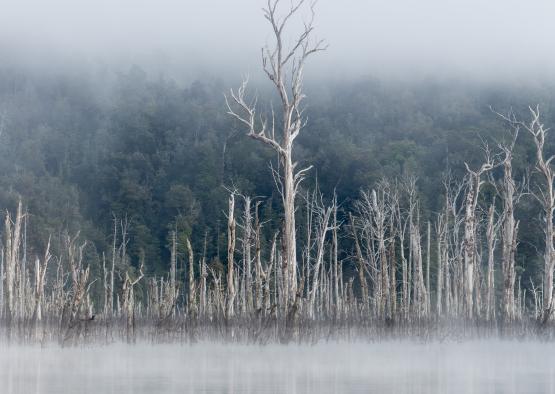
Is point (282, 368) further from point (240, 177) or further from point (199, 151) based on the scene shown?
point (199, 151)

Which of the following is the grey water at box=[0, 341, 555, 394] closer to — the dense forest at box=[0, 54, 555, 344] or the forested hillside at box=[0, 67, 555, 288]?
the dense forest at box=[0, 54, 555, 344]

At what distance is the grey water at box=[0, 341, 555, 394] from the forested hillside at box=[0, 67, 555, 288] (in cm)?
2491

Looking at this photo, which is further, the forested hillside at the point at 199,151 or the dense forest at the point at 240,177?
the forested hillside at the point at 199,151

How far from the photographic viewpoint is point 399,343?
15250mm

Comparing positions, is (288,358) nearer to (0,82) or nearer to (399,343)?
(399,343)

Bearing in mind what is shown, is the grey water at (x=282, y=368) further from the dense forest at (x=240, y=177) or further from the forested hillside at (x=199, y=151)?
the forested hillside at (x=199, y=151)

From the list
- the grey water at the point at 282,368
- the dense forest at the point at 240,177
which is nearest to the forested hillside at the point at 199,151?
the dense forest at the point at 240,177

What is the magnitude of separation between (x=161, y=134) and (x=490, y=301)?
4087 centimetres

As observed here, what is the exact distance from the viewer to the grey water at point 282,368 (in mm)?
9195

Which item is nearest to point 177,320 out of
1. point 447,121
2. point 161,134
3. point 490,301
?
point 490,301

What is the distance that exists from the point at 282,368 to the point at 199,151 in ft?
149

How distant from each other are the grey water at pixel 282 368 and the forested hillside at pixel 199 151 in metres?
24.9

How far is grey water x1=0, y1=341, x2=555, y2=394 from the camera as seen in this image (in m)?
9.20

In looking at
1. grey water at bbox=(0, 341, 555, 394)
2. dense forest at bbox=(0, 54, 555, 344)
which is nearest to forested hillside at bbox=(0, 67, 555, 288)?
dense forest at bbox=(0, 54, 555, 344)
